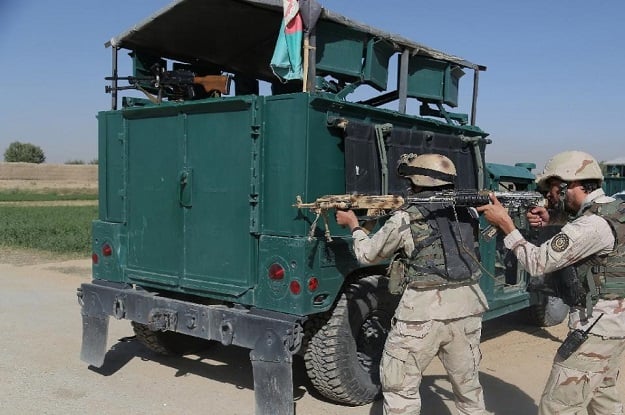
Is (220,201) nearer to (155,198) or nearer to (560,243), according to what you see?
(155,198)

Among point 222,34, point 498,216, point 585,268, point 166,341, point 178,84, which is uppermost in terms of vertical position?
point 222,34

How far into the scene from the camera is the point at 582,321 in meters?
3.33

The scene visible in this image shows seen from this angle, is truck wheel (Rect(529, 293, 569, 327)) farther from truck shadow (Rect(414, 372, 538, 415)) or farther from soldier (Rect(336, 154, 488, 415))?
soldier (Rect(336, 154, 488, 415))

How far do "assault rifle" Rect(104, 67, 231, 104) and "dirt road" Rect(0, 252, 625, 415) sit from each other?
244cm

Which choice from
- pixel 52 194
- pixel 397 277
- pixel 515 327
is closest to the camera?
pixel 397 277

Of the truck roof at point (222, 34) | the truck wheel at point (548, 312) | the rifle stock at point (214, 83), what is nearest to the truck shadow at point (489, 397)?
the truck wheel at point (548, 312)

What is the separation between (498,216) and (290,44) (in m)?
2.00

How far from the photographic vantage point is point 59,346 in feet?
20.8

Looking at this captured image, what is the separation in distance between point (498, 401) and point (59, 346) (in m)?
4.24

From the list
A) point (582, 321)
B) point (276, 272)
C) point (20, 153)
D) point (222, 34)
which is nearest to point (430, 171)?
point (582, 321)

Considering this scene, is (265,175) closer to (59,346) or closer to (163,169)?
(163,169)

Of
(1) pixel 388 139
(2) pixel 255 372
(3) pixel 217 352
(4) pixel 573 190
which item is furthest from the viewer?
(3) pixel 217 352

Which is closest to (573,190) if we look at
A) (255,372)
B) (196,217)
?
(255,372)

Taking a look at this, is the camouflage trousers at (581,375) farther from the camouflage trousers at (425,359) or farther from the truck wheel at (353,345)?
the truck wheel at (353,345)
